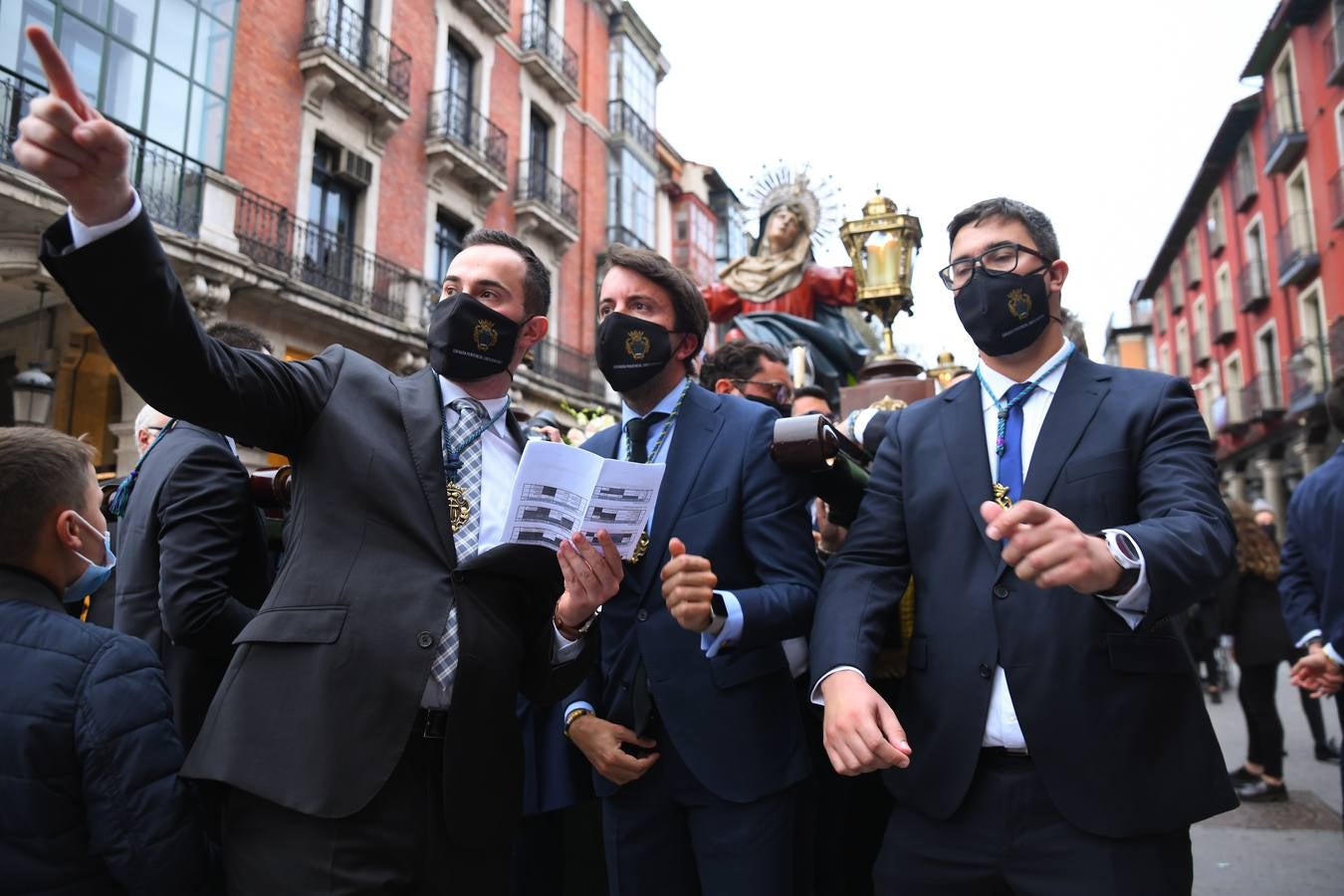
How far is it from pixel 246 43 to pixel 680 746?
15156mm

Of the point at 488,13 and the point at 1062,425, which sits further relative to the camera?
the point at 488,13

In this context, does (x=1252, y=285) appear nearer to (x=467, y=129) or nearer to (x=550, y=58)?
(x=550, y=58)

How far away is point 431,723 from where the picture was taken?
6.30 ft

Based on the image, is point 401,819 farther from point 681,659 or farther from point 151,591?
point 151,591

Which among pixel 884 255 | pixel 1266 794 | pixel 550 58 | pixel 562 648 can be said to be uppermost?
pixel 550 58

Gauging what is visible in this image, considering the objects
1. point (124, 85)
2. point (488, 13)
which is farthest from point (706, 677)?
point (488, 13)

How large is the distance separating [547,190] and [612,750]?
20505mm

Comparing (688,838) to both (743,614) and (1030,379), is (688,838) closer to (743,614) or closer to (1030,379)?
(743,614)

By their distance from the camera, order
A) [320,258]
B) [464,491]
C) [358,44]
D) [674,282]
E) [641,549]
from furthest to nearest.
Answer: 1. [358,44]
2. [320,258]
3. [674,282]
4. [641,549]
5. [464,491]

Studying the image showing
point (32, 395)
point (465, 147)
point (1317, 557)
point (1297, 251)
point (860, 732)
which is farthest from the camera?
point (1297, 251)

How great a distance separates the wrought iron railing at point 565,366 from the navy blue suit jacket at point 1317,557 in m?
16.7

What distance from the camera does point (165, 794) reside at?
Result: 1.82m

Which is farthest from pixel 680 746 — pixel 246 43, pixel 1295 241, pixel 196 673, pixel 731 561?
pixel 1295 241

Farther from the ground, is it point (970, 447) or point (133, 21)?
point (133, 21)
